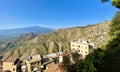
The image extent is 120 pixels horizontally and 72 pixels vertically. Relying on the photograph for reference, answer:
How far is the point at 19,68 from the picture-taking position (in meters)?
70.4

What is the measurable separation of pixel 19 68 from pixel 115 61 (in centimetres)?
4811

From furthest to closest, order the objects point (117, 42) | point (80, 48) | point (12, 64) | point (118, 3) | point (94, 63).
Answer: point (80, 48)
point (12, 64)
point (117, 42)
point (94, 63)
point (118, 3)

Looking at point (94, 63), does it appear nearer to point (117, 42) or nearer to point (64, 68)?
point (64, 68)

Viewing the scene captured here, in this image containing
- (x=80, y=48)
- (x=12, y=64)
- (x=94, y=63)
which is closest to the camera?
(x=94, y=63)

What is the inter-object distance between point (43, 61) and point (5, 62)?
1104 cm

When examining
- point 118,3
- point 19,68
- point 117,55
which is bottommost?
point 19,68

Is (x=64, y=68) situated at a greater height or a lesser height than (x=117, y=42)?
lesser

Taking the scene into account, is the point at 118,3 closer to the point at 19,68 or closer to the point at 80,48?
the point at 19,68

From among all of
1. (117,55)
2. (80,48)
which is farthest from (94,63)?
(80,48)

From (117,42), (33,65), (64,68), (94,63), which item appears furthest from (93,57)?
(33,65)

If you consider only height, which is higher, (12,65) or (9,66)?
(12,65)

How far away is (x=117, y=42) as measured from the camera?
34656mm

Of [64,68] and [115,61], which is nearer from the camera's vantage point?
[115,61]

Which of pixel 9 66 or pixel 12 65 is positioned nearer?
pixel 12 65
